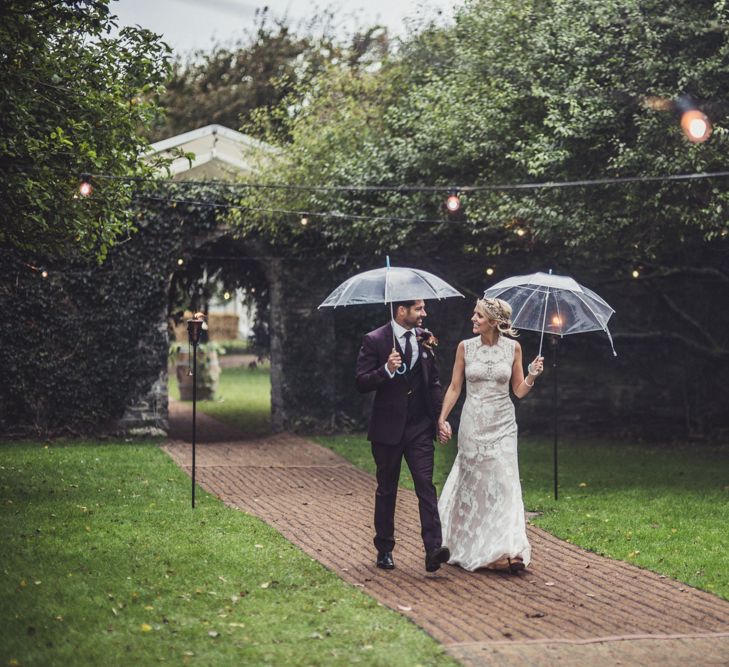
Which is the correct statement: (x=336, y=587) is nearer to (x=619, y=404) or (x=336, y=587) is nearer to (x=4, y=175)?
(x=4, y=175)

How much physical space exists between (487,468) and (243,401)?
16.3 meters

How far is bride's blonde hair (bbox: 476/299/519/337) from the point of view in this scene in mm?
7914

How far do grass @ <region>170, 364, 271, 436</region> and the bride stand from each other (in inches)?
391

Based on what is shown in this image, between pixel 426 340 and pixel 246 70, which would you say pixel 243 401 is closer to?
pixel 246 70

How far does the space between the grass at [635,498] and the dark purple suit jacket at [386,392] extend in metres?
2.25

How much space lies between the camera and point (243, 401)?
2380cm

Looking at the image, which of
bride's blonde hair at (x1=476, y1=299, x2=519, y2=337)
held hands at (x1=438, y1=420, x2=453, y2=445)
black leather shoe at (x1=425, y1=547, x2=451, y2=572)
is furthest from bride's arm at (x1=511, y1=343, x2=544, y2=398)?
black leather shoe at (x1=425, y1=547, x2=451, y2=572)

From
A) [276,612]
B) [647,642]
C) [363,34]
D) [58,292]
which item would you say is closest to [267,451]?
[58,292]

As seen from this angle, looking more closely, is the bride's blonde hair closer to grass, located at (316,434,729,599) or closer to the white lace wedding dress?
the white lace wedding dress

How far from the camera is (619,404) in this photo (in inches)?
682

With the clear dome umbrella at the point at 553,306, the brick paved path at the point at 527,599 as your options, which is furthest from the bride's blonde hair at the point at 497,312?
the brick paved path at the point at 527,599

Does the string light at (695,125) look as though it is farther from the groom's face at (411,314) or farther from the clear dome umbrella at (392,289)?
the groom's face at (411,314)

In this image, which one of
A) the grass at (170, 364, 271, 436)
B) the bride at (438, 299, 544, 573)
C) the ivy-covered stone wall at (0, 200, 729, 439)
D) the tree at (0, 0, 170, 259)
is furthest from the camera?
the grass at (170, 364, 271, 436)

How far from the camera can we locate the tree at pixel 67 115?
386 inches
